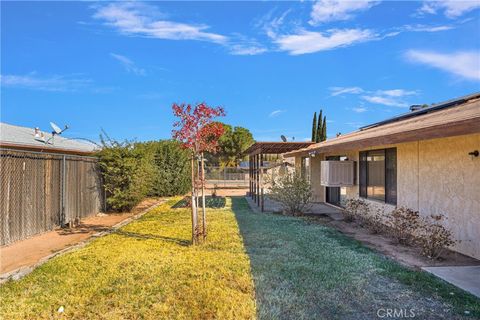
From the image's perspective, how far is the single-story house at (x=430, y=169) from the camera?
18.4 ft

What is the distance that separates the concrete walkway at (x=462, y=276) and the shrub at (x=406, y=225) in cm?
142

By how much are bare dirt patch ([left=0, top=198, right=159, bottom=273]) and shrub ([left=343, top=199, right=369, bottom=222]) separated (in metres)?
6.96

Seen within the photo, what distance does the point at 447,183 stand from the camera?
637cm

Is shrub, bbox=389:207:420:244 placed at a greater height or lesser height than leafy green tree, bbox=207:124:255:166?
lesser

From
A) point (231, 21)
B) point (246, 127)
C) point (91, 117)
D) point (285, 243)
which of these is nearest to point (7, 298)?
point (285, 243)

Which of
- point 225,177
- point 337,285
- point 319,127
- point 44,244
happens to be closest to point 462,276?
point 337,285

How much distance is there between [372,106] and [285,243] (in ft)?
46.1

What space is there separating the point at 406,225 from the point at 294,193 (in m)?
4.52

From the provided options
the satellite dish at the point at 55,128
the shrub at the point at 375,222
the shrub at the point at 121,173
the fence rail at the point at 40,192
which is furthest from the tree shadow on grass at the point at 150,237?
the satellite dish at the point at 55,128

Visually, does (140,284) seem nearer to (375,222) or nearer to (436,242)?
(436,242)

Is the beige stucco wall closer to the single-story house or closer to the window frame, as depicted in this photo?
the single-story house

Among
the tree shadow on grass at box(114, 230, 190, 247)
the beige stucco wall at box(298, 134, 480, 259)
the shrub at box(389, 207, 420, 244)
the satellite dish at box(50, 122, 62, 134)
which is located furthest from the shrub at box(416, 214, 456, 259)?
the satellite dish at box(50, 122, 62, 134)

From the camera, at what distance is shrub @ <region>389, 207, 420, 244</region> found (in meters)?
6.62

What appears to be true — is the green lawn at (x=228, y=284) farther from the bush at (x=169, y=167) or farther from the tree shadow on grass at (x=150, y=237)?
the bush at (x=169, y=167)
